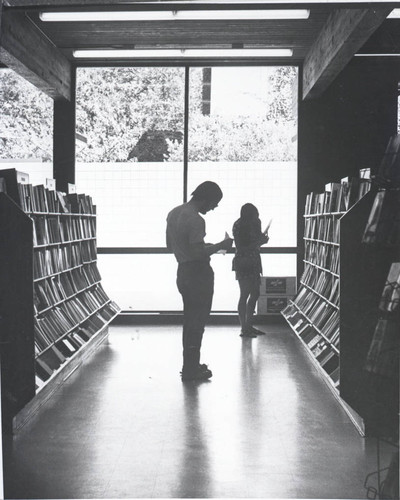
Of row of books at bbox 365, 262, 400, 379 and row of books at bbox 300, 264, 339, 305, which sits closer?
row of books at bbox 365, 262, 400, 379

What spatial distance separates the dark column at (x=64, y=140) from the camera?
9391 millimetres

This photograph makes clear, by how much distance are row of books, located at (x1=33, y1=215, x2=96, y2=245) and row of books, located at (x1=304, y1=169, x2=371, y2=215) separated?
2.71m

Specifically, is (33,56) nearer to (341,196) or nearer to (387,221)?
(341,196)

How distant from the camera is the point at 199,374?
19.7 ft

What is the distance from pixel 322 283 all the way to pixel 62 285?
8.96 ft

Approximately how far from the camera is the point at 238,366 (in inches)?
261

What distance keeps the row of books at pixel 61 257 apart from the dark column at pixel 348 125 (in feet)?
10.1

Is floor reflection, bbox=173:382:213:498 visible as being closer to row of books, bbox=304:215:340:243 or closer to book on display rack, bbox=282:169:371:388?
book on display rack, bbox=282:169:371:388

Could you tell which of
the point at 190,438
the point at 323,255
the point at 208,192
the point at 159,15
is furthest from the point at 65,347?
the point at 159,15

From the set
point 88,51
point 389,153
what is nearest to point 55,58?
point 88,51

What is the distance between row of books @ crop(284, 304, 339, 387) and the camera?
5.60 meters

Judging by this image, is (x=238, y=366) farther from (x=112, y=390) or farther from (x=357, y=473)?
(x=357, y=473)

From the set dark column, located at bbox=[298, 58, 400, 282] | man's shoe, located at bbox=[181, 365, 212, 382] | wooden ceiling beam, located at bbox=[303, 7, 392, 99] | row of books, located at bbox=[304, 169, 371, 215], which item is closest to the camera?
row of books, located at bbox=[304, 169, 371, 215]

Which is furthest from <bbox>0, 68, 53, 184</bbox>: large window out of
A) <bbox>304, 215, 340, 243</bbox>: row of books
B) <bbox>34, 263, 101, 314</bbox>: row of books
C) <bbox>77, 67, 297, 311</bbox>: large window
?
<bbox>304, 215, 340, 243</bbox>: row of books
